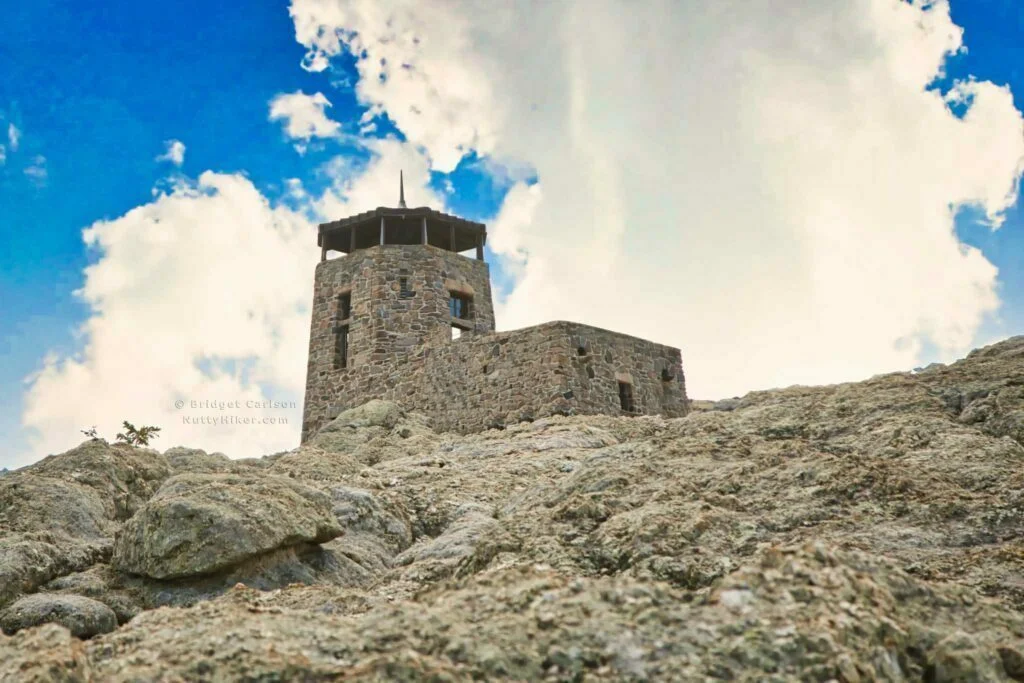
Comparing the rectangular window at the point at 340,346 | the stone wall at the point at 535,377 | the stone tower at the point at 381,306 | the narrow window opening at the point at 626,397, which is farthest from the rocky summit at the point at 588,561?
the rectangular window at the point at 340,346

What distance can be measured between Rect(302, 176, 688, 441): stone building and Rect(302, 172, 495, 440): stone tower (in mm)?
30

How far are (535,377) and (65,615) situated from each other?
12448 millimetres

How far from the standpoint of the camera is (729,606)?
2883mm

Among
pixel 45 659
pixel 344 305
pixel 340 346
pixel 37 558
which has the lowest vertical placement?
pixel 45 659

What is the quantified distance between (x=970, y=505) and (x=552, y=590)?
2.62 m

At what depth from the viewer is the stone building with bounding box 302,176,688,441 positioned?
1773 cm

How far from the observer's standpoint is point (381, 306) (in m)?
22.7

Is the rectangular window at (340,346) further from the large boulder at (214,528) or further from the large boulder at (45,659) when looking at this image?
the large boulder at (45,659)

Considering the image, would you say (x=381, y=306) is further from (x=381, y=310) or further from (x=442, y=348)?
(x=442, y=348)

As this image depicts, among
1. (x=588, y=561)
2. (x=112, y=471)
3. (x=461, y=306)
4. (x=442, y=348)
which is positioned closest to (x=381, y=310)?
(x=461, y=306)

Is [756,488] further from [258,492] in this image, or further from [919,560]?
[258,492]

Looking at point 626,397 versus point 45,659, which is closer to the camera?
point 45,659

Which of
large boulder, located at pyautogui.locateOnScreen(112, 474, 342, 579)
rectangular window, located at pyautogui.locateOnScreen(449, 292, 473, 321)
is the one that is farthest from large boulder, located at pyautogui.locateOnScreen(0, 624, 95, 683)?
rectangular window, located at pyautogui.locateOnScreen(449, 292, 473, 321)

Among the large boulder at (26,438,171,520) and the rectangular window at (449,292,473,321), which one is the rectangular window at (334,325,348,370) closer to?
the rectangular window at (449,292,473,321)
